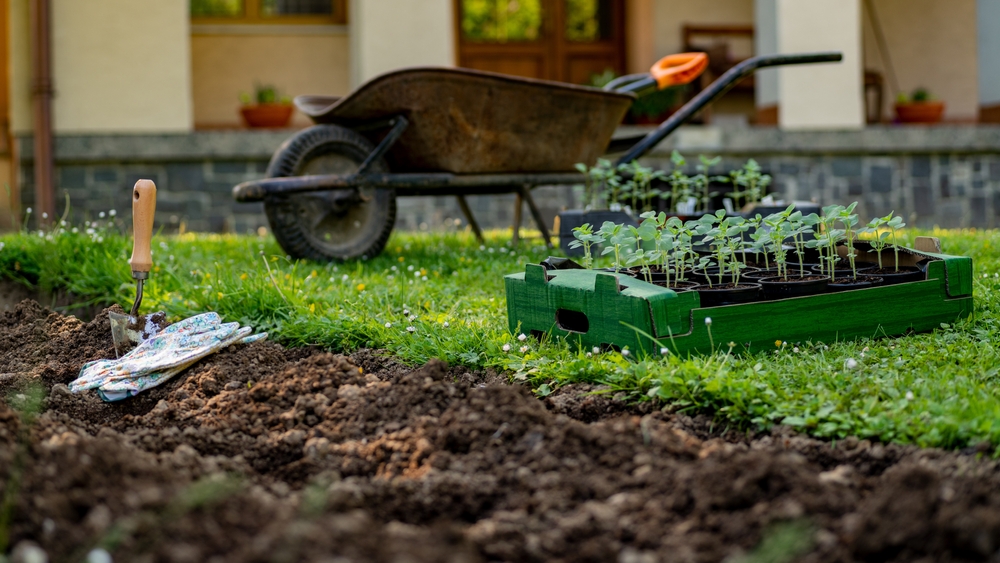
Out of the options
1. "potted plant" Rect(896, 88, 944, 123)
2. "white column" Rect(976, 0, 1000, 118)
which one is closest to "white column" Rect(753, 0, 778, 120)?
"potted plant" Rect(896, 88, 944, 123)

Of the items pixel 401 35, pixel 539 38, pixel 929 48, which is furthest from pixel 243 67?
pixel 929 48

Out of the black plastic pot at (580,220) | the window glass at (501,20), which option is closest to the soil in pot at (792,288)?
the black plastic pot at (580,220)

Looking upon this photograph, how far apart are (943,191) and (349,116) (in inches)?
238

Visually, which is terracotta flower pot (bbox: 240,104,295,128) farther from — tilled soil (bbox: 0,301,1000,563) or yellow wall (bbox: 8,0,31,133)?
tilled soil (bbox: 0,301,1000,563)

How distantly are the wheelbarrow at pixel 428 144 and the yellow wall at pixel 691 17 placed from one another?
16.6ft

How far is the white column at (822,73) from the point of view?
330 inches

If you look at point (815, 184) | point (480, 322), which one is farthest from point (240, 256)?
point (815, 184)

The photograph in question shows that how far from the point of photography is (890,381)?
2.21m

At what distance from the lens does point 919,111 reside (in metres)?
9.16

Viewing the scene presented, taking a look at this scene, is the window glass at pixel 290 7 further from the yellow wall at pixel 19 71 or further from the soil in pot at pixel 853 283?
the soil in pot at pixel 853 283

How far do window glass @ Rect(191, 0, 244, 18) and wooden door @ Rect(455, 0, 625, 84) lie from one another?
7.50 ft

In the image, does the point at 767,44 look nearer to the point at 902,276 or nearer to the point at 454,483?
the point at 902,276

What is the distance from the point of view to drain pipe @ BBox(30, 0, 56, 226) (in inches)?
288

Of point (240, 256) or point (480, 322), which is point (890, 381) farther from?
point (240, 256)
